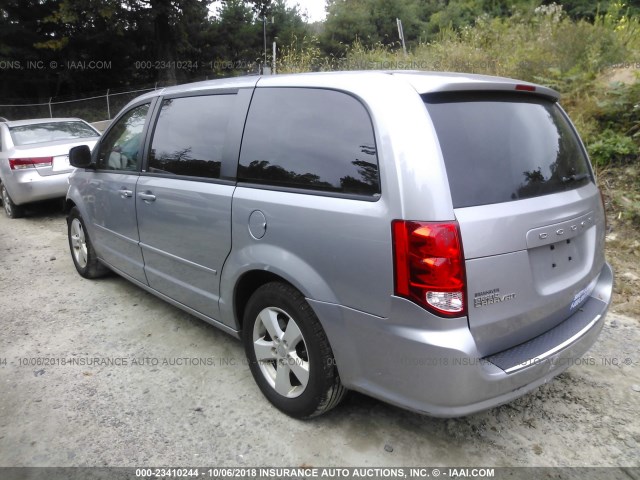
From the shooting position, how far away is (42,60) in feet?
72.6

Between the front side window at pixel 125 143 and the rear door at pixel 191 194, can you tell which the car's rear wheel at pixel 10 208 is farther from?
the rear door at pixel 191 194

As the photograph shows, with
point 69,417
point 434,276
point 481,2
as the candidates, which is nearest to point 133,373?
point 69,417

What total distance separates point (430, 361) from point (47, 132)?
7.95m

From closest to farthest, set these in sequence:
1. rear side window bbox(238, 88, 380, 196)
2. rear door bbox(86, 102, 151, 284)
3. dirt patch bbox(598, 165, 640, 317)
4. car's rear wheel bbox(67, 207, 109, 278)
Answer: rear side window bbox(238, 88, 380, 196)
rear door bbox(86, 102, 151, 284)
dirt patch bbox(598, 165, 640, 317)
car's rear wheel bbox(67, 207, 109, 278)

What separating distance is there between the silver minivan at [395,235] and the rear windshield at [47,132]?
5739 millimetres

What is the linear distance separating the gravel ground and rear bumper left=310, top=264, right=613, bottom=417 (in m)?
0.43

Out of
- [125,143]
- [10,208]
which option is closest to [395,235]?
[125,143]

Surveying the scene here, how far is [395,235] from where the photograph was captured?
1.96 metres

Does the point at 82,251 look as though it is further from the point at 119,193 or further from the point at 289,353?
the point at 289,353

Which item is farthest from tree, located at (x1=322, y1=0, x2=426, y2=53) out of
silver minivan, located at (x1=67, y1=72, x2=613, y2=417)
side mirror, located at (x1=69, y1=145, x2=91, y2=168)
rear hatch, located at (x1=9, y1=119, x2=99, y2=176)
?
silver minivan, located at (x1=67, y1=72, x2=613, y2=417)

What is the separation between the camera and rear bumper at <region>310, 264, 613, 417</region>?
1937 mm

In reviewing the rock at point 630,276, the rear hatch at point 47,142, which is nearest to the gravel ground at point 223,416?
the rock at point 630,276

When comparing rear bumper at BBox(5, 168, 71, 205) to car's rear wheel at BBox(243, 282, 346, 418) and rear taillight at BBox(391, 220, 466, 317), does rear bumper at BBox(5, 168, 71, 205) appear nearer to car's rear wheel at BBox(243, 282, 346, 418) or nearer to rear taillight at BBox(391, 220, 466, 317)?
car's rear wheel at BBox(243, 282, 346, 418)

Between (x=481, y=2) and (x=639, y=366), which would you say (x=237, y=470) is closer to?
(x=639, y=366)
